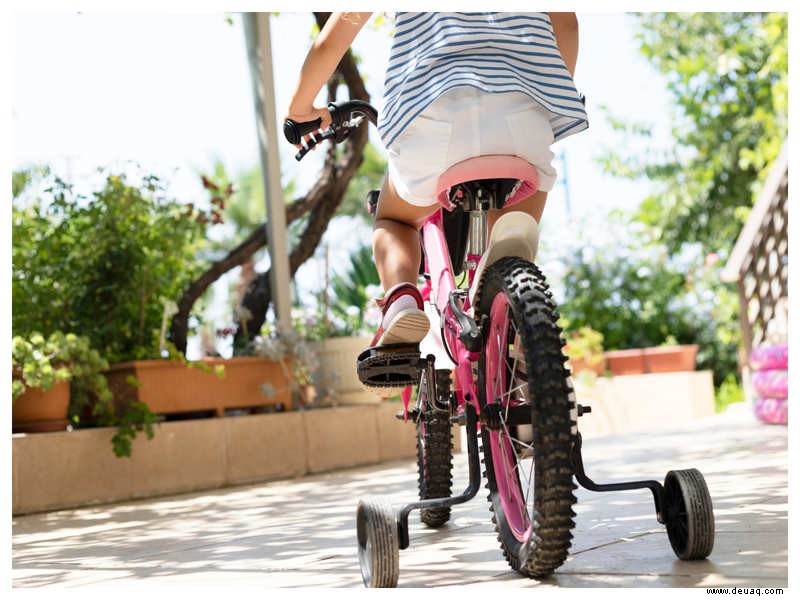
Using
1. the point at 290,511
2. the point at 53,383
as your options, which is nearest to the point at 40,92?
the point at 53,383

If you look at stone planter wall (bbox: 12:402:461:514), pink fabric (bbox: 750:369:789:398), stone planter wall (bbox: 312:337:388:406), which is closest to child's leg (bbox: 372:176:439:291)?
stone planter wall (bbox: 12:402:461:514)

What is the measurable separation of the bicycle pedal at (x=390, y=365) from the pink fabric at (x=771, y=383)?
3.52 metres

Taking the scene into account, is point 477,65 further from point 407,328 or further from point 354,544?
point 354,544

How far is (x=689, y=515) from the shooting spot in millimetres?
1746

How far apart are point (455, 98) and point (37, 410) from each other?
2979 millimetres

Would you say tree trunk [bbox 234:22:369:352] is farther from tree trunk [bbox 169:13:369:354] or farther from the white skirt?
the white skirt

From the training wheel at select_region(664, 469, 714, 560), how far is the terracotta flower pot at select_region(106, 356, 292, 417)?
3.13m

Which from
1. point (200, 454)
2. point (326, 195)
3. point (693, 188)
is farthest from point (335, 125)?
point (693, 188)

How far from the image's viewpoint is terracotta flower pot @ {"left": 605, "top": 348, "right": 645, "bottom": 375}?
8305 mm

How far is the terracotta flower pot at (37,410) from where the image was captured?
4121mm

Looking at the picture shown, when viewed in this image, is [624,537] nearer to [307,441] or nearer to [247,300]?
[307,441]

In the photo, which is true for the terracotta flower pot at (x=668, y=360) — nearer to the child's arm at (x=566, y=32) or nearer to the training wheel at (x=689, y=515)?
the child's arm at (x=566, y=32)

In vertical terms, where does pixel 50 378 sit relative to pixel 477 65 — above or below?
below

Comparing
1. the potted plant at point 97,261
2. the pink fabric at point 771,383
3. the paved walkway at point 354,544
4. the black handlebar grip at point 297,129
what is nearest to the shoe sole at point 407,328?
the paved walkway at point 354,544
